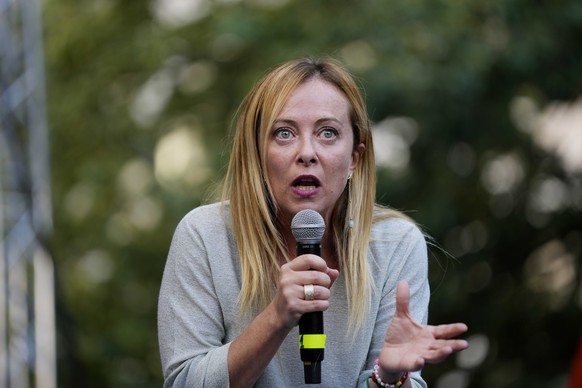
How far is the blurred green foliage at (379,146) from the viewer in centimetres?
771

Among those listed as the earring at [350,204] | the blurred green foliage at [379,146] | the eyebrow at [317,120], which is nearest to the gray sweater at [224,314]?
the earring at [350,204]

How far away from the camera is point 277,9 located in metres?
8.40

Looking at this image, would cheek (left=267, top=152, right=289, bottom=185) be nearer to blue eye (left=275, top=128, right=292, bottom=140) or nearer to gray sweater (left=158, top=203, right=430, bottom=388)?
blue eye (left=275, top=128, right=292, bottom=140)

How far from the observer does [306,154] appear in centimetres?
269

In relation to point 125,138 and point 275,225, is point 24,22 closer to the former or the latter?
point 125,138

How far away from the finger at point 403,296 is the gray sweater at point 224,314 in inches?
9.6

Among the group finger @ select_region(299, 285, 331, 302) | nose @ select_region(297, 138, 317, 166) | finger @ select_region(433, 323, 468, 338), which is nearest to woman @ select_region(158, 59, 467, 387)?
nose @ select_region(297, 138, 317, 166)

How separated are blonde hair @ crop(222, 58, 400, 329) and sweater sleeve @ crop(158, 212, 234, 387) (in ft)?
0.32

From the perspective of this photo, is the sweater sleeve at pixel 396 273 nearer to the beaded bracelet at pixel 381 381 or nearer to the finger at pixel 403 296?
the beaded bracelet at pixel 381 381

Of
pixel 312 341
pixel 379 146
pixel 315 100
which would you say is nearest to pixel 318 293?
pixel 312 341

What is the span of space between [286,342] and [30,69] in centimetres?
441

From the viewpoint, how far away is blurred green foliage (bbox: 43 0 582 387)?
25.3 ft

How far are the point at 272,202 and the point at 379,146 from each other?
5.14 meters

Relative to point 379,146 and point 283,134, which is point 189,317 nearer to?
point 283,134
